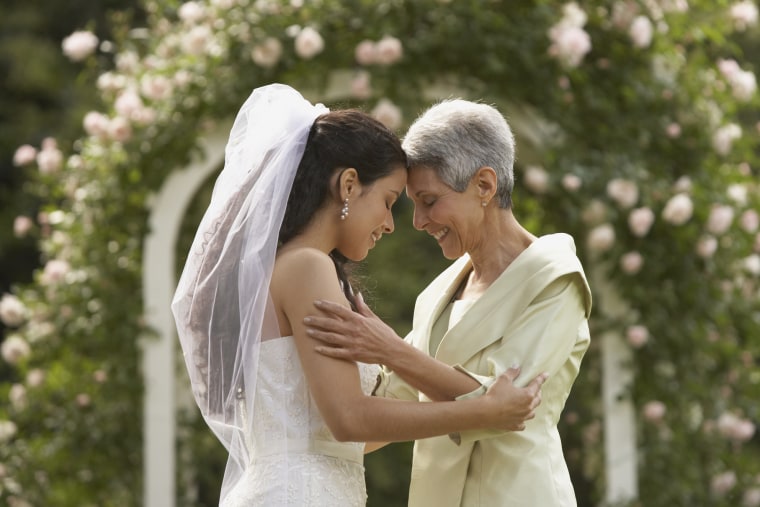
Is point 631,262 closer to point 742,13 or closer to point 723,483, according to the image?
point 723,483

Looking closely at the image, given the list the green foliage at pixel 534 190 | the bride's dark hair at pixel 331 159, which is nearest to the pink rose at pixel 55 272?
the green foliage at pixel 534 190

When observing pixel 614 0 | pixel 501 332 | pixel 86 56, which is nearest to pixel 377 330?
pixel 501 332

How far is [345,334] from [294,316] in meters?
0.15

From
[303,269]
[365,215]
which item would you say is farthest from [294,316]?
[365,215]

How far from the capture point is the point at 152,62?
264 inches

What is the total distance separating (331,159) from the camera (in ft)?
10.9

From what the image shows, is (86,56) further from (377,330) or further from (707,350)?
(377,330)

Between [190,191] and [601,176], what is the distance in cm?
211

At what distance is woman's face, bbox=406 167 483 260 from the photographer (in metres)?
3.49

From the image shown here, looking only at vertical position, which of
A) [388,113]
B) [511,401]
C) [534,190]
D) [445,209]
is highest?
[445,209]

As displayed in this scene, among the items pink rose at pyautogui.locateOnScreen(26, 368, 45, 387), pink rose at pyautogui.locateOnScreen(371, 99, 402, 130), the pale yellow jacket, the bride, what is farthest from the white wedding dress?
pink rose at pyautogui.locateOnScreen(26, 368, 45, 387)

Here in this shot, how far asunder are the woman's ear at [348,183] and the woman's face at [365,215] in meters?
0.01

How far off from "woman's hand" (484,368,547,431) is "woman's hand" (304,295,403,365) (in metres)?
0.31

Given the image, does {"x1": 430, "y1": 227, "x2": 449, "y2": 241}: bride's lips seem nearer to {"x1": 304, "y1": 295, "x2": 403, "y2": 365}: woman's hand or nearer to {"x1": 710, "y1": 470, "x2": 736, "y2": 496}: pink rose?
{"x1": 304, "y1": 295, "x2": 403, "y2": 365}: woman's hand
